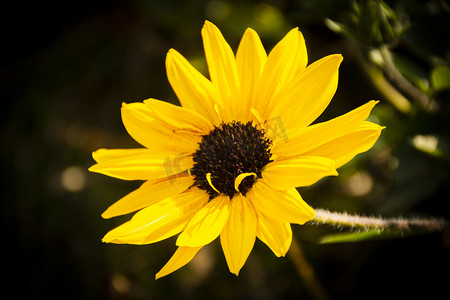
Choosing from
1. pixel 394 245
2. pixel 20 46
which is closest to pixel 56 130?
pixel 20 46

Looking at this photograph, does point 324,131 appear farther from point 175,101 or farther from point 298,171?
point 175,101

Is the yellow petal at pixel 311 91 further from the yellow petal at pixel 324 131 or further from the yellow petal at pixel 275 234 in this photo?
the yellow petal at pixel 275 234

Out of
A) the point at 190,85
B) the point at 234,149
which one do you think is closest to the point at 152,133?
the point at 190,85

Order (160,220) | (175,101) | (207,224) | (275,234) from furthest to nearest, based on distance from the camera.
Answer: (175,101) < (160,220) < (207,224) < (275,234)

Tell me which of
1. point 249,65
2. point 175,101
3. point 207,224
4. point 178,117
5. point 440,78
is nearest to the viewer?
point 207,224

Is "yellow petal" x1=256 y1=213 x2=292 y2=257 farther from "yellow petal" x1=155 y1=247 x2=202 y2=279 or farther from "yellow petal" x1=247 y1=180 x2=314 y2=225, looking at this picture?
"yellow petal" x1=155 y1=247 x2=202 y2=279

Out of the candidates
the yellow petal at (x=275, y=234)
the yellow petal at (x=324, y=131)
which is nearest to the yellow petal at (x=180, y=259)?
the yellow petal at (x=275, y=234)
